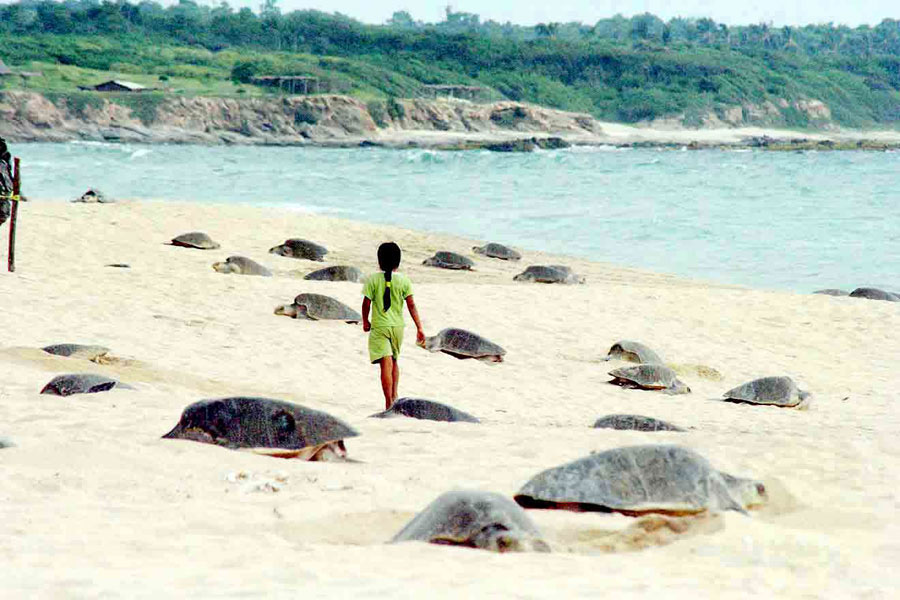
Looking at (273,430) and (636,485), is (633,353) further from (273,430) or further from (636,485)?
(636,485)

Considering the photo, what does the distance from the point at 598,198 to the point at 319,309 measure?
1111 inches

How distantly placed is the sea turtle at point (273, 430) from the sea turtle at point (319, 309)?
6.20 metres

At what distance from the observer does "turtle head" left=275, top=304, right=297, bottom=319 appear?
12.8m

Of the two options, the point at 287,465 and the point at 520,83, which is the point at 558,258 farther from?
the point at 520,83

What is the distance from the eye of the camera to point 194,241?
1902 cm

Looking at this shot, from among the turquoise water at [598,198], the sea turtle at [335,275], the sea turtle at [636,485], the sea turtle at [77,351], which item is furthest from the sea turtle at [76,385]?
the turquoise water at [598,198]

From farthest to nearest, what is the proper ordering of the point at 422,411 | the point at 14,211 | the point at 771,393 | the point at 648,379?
the point at 14,211 → the point at 648,379 → the point at 771,393 → the point at 422,411

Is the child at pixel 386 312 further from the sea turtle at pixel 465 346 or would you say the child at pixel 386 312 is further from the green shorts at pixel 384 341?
the sea turtle at pixel 465 346

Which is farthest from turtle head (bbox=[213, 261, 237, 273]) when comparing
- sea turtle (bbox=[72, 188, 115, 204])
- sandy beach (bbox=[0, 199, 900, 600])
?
sea turtle (bbox=[72, 188, 115, 204])

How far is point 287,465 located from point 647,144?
314ft

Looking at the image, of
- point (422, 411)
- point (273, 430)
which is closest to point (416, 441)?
point (422, 411)

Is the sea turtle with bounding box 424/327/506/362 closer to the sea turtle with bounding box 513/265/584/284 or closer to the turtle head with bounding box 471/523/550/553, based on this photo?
the sea turtle with bounding box 513/265/584/284

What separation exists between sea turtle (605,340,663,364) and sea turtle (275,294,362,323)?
2767 millimetres

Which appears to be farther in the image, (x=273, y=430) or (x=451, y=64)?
(x=451, y=64)
